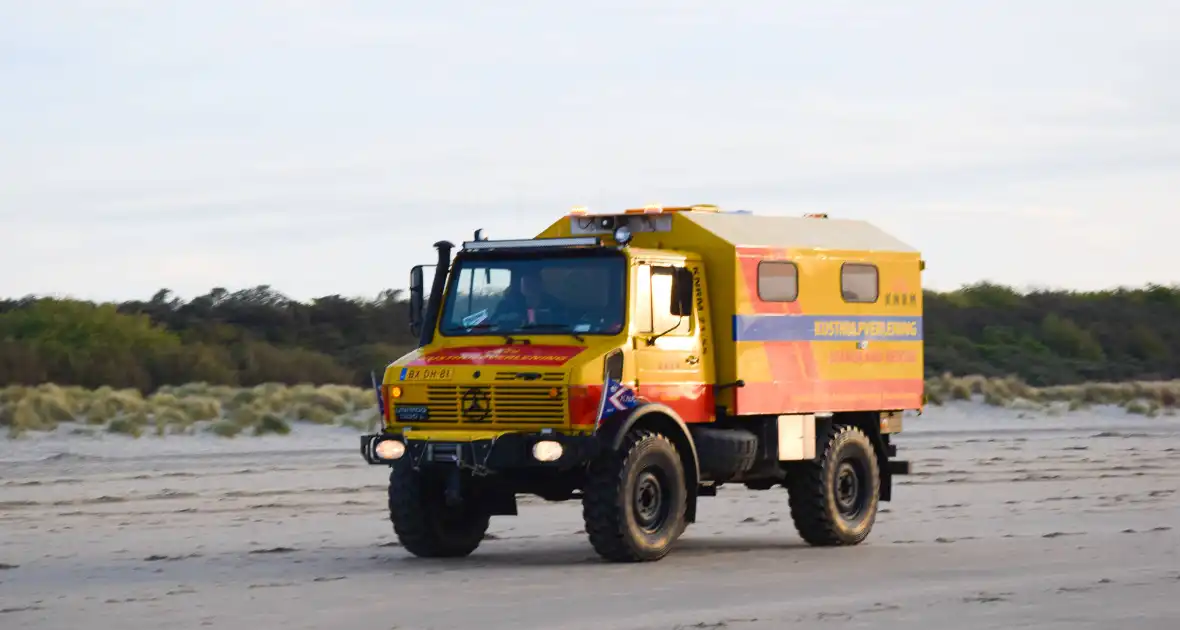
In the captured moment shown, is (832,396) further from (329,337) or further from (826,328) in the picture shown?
(329,337)

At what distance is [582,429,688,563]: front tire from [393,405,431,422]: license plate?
5.15 ft

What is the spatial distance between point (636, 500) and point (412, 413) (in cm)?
212

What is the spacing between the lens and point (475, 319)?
19.0 metres

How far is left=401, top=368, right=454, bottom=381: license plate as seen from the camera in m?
18.2

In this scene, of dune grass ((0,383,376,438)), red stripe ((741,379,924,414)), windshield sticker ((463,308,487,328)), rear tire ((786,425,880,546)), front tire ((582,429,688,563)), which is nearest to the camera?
front tire ((582,429,688,563))

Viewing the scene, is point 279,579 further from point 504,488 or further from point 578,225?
point 578,225

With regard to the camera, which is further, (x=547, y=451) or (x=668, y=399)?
(x=668, y=399)

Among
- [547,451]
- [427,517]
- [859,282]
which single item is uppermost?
[859,282]

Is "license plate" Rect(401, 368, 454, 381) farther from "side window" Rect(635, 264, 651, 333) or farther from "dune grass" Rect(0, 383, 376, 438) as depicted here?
"dune grass" Rect(0, 383, 376, 438)

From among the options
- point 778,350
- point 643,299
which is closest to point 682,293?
point 643,299

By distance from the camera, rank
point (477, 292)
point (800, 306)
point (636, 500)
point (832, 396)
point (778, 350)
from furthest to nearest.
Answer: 1. point (832, 396)
2. point (800, 306)
3. point (778, 350)
4. point (477, 292)
5. point (636, 500)

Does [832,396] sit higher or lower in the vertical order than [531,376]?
lower

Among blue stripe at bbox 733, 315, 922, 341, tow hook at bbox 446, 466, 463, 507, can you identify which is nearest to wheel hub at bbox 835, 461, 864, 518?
blue stripe at bbox 733, 315, 922, 341

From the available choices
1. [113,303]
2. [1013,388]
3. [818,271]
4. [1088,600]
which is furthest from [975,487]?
[113,303]
